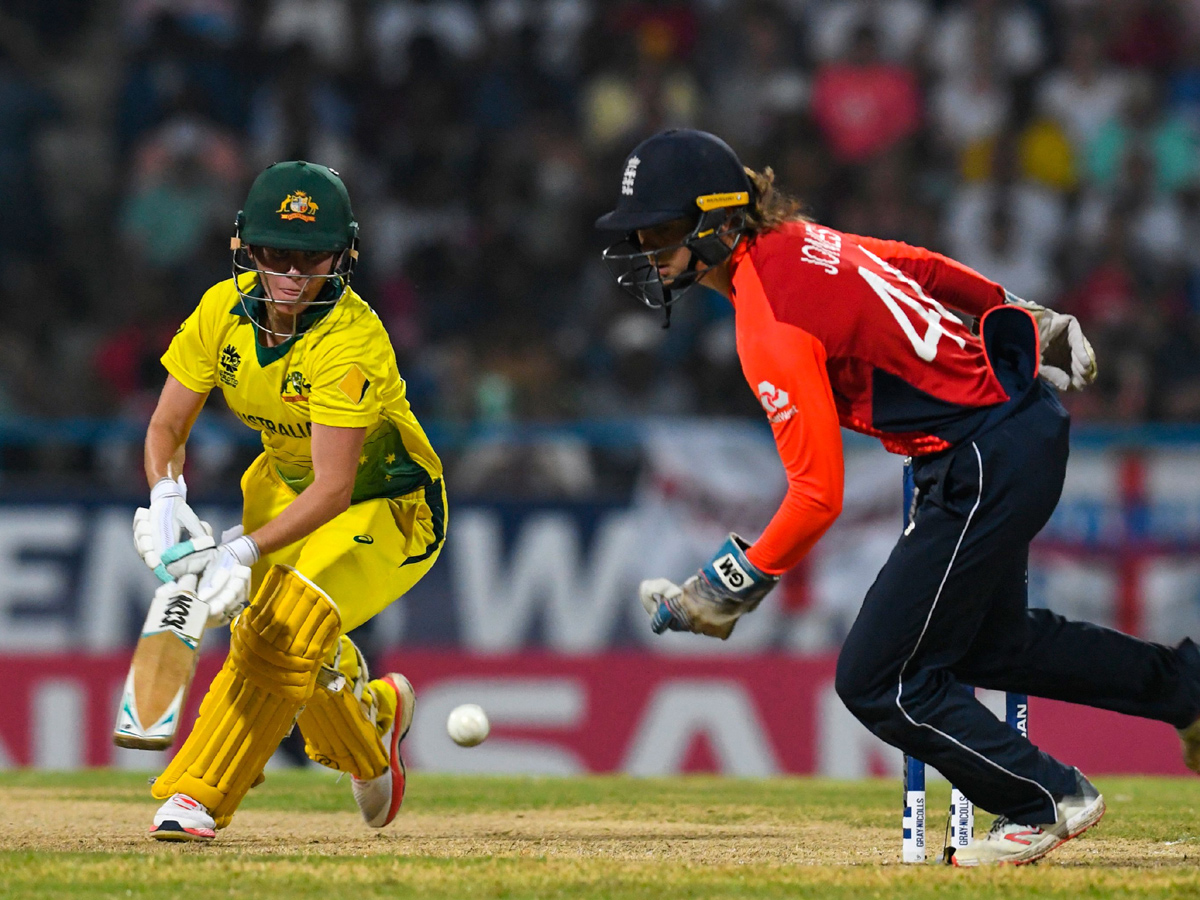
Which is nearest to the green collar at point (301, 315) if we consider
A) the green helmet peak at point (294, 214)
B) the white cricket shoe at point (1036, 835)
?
the green helmet peak at point (294, 214)

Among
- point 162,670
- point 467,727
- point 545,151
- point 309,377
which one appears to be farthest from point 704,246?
point 545,151

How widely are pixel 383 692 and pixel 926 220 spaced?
301 inches

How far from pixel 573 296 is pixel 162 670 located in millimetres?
7516

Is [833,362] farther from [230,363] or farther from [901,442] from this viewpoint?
[230,363]

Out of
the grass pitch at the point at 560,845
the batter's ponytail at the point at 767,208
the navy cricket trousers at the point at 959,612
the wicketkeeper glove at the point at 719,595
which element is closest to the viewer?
the grass pitch at the point at 560,845

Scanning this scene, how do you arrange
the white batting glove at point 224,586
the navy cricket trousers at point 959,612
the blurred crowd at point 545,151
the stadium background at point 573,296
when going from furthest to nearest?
the blurred crowd at point 545,151, the stadium background at point 573,296, the white batting glove at point 224,586, the navy cricket trousers at point 959,612

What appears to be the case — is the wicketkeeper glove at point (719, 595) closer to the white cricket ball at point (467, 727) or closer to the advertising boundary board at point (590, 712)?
the white cricket ball at point (467, 727)

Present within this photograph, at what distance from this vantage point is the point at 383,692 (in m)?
6.52

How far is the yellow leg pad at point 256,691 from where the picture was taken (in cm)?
568

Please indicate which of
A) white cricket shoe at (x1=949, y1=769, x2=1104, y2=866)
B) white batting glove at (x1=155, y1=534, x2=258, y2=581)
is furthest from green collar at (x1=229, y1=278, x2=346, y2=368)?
white cricket shoe at (x1=949, y1=769, x2=1104, y2=866)

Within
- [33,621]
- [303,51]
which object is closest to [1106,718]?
[33,621]

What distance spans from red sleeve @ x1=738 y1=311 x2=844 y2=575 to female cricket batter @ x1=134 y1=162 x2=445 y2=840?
1.43 meters

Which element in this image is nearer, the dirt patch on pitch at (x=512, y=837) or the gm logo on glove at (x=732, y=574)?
the gm logo on glove at (x=732, y=574)

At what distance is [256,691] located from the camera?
5.80 meters
